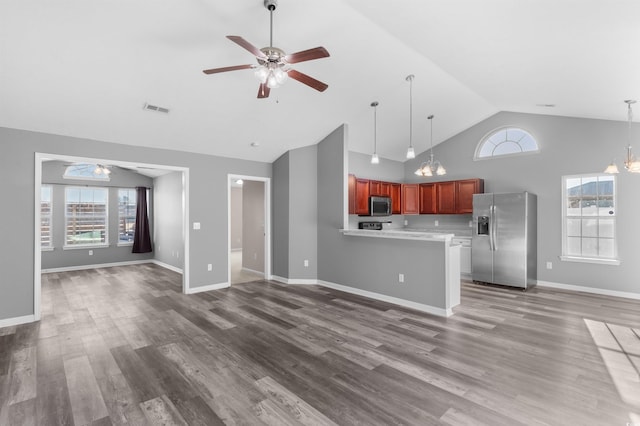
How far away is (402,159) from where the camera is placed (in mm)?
7910

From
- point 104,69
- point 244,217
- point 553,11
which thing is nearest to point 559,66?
point 553,11

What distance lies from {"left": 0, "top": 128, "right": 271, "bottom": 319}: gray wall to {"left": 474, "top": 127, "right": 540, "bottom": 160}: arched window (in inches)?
207

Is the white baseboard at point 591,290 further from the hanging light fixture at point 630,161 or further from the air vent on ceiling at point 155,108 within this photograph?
the air vent on ceiling at point 155,108

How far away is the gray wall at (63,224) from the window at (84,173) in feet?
0.26

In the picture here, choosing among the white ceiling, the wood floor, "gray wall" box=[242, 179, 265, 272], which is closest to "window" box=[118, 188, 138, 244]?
"gray wall" box=[242, 179, 265, 272]

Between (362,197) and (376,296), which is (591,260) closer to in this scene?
(376,296)

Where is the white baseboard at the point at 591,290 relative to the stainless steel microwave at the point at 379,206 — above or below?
below

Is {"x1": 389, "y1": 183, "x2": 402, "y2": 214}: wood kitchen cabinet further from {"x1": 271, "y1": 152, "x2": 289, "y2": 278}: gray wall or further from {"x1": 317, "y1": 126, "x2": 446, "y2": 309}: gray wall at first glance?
{"x1": 271, "y1": 152, "x2": 289, "y2": 278}: gray wall

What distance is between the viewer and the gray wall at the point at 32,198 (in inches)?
156

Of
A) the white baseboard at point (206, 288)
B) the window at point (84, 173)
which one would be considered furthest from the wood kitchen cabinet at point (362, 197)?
the window at point (84, 173)

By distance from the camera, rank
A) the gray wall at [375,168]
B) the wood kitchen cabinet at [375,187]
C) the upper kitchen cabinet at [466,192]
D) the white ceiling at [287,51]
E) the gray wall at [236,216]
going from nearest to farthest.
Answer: the white ceiling at [287,51] < the upper kitchen cabinet at [466,192] < the wood kitchen cabinet at [375,187] < the gray wall at [375,168] < the gray wall at [236,216]

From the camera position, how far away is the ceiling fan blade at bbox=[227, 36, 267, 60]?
2.18m

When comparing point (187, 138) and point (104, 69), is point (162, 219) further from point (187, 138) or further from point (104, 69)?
point (104, 69)

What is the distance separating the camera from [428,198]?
7.30 m
